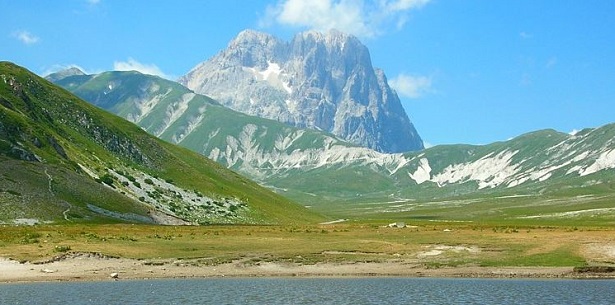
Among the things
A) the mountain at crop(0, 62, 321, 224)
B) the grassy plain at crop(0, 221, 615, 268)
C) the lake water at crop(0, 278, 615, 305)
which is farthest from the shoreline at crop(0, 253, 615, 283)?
the mountain at crop(0, 62, 321, 224)

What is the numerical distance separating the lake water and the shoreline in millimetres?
3398

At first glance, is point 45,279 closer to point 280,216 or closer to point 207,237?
point 207,237

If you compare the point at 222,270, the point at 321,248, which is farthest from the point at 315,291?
the point at 321,248

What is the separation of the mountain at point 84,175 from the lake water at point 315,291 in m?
54.0

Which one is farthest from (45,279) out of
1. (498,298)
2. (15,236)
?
(498,298)

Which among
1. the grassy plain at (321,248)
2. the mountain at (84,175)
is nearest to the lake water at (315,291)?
→ the grassy plain at (321,248)

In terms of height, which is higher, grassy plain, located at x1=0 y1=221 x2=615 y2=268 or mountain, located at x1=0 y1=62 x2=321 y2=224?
mountain, located at x1=0 y1=62 x2=321 y2=224

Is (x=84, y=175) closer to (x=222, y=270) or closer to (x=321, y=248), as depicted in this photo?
(x=321, y=248)

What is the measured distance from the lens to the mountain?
120125 millimetres

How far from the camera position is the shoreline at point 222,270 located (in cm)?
6800

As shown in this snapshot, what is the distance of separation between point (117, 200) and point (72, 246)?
59.5 m

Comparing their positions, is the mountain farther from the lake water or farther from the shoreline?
the lake water

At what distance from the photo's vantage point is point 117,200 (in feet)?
448

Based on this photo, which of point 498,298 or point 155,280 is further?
point 155,280
